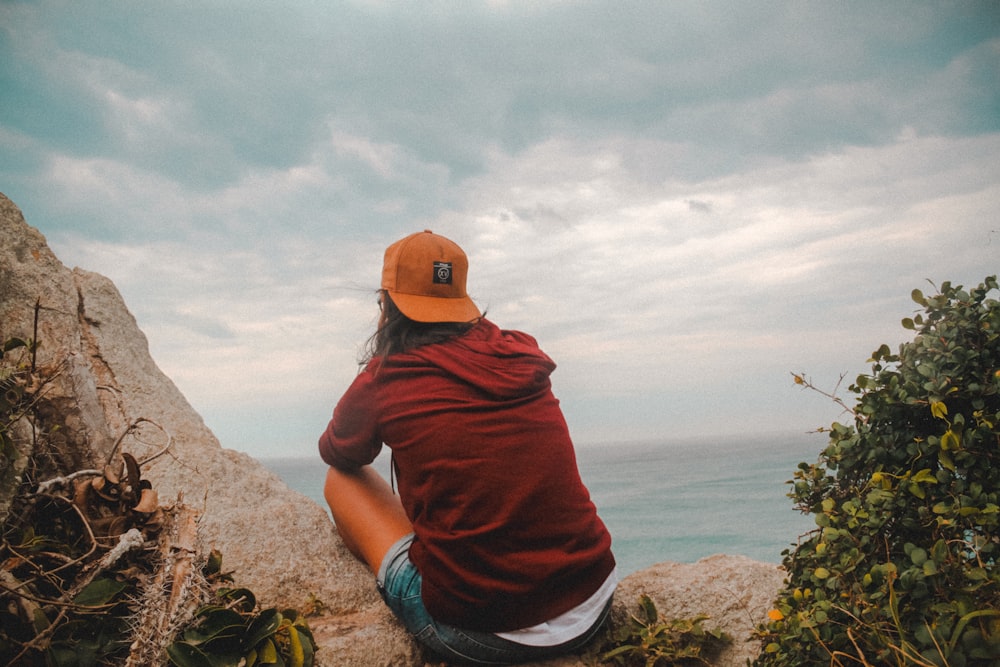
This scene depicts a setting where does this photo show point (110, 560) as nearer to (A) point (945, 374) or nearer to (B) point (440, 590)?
(B) point (440, 590)

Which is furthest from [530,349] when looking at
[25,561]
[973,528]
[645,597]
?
[25,561]

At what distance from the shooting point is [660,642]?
9.21ft

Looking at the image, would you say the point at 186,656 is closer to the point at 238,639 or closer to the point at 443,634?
the point at 238,639

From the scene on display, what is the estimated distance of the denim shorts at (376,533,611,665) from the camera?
8.34 ft

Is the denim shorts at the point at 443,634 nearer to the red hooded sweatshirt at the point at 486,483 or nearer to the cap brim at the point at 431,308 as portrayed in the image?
the red hooded sweatshirt at the point at 486,483

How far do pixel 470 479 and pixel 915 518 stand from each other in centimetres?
144

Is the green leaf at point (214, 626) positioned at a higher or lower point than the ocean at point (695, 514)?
higher

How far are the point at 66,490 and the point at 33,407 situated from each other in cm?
26

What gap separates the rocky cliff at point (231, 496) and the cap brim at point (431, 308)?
3.59ft

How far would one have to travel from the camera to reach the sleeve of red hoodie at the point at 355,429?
2694 millimetres

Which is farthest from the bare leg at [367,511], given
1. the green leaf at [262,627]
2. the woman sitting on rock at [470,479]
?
the green leaf at [262,627]

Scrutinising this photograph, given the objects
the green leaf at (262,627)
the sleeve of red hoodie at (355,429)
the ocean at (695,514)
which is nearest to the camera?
the green leaf at (262,627)

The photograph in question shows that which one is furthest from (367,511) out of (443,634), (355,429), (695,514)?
(695,514)

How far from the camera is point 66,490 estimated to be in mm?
1858
